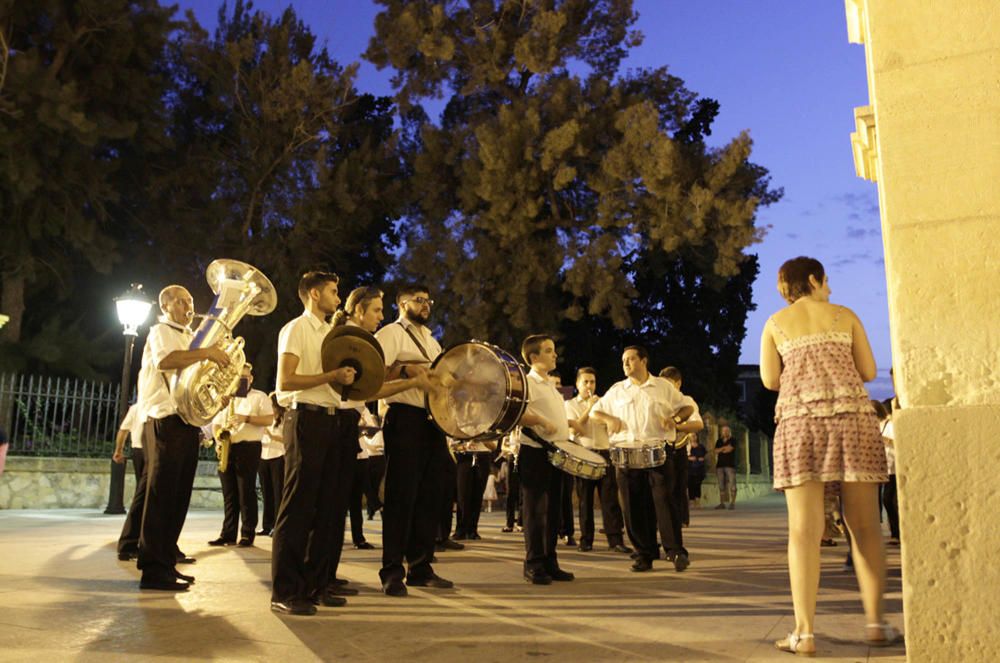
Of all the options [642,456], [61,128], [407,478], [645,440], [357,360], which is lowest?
[407,478]

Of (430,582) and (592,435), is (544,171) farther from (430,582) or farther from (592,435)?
(430,582)

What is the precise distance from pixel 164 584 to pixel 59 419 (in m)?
10.9

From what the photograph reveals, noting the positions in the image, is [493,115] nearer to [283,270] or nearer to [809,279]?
[283,270]

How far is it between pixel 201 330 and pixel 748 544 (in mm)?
7323

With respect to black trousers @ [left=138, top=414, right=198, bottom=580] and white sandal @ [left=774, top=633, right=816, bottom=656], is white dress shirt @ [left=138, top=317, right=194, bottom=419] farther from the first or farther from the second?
white sandal @ [left=774, top=633, right=816, bottom=656]

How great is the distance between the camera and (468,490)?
1112cm

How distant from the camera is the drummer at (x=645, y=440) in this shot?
767cm

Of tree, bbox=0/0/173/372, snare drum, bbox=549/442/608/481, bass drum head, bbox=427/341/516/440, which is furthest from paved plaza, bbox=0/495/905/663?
tree, bbox=0/0/173/372

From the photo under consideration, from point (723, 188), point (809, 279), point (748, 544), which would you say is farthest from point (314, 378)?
point (723, 188)

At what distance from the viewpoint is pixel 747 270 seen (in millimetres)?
36531

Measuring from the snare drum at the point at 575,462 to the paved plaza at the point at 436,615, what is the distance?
32.9 inches

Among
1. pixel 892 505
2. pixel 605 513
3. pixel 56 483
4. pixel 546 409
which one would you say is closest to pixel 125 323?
pixel 56 483

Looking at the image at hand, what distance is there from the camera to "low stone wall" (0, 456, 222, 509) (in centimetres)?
1410

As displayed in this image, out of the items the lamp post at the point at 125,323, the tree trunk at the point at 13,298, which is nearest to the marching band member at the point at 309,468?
the lamp post at the point at 125,323
